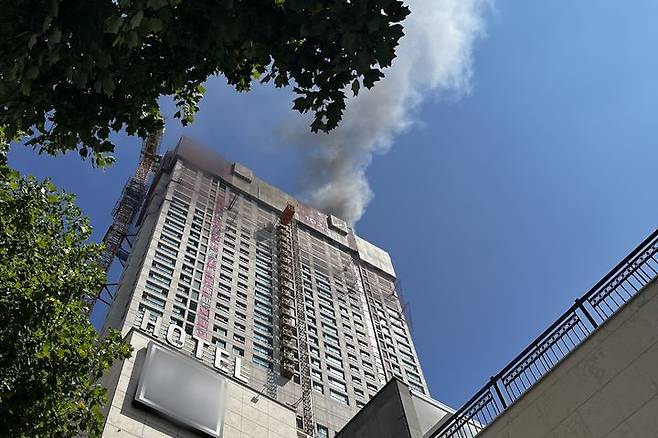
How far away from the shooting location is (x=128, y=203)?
8412 cm

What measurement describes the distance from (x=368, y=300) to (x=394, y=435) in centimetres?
7124

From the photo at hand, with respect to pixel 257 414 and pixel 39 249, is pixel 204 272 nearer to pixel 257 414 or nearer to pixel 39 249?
pixel 257 414

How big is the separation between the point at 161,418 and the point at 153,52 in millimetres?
18743

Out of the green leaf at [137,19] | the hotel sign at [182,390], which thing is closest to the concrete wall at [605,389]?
the green leaf at [137,19]

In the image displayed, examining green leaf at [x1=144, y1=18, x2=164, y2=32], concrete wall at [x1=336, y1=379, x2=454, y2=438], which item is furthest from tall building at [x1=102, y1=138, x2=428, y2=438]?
green leaf at [x1=144, y1=18, x2=164, y2=32]

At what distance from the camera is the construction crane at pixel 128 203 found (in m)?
76.1

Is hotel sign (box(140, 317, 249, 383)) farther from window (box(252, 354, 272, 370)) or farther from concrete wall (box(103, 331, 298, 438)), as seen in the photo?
window (box(252, 354, 272, 370))

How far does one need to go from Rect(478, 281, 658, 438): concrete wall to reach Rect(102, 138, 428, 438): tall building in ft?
53.9

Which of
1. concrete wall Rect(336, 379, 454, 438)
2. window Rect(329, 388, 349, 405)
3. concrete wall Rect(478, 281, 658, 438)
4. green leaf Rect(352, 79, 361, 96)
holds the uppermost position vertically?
window Rect(329, 388, 349, 405)

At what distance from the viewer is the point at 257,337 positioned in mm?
57812

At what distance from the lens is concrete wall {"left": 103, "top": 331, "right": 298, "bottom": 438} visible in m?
20.4

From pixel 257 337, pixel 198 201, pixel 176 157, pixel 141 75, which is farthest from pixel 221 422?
pixel 176 157

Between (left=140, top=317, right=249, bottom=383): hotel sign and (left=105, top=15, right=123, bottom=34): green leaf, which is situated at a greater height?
(left=140, top=317, right=249, bottom=383): hotel sign

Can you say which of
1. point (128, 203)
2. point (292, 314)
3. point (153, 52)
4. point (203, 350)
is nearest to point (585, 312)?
point (153, 52)
